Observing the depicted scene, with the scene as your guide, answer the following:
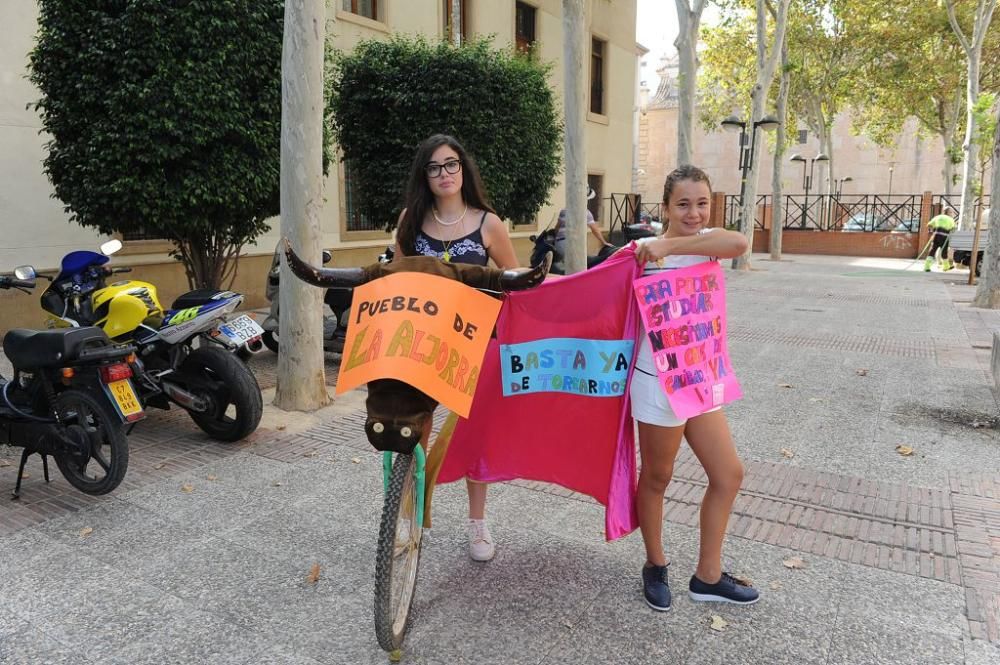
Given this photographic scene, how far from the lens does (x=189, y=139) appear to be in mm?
6824

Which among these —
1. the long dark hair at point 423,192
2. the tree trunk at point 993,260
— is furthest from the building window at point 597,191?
the long dark hair at point 423,192

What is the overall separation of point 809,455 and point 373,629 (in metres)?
3.28

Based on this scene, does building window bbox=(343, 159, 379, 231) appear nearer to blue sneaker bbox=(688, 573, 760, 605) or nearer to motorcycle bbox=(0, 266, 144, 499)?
motorcycle bbox=(0, 266, 144, 499)

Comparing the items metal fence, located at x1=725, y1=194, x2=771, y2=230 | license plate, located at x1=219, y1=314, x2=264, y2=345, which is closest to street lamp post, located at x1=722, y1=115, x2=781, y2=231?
metal fence, located at x1=725, y1=194, x2=771, y2=230

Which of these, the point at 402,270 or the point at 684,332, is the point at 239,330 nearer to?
the point at 402,270

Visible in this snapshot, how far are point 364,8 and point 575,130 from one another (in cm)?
648

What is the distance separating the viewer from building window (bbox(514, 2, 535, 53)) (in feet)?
61.3

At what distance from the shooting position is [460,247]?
10.3 ft

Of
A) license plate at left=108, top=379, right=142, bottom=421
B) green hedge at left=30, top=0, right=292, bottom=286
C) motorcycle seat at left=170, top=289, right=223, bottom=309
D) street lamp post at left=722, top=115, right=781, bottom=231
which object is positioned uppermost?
street lamp post at left=722, top=115, right=781, bottom=231

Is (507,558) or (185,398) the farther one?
(185,398)

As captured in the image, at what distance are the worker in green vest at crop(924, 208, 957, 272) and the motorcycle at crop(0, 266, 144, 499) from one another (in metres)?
20.7

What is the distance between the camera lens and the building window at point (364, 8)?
13734 millimetres

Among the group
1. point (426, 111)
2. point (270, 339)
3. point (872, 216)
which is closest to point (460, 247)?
point (270, 339)

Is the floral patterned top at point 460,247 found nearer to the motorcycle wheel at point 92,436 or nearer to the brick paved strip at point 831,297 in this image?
the motorcycle wheel at point 92,436
